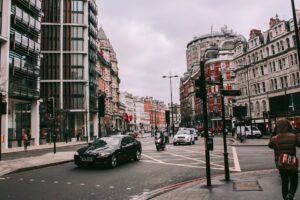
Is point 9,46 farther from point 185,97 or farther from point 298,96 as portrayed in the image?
point 185,97

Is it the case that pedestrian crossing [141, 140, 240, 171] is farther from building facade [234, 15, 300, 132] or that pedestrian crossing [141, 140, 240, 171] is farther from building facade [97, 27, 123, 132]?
building facade [97, 27, 123, 132]

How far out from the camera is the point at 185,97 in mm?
141125

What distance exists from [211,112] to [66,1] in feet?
171

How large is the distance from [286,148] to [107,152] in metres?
9.29

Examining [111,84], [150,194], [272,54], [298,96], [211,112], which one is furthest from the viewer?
[111,84]

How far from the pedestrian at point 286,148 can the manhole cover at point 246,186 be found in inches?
85.5

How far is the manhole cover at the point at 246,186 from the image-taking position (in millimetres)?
8098

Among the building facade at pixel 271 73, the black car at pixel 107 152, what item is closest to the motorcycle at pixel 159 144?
the black car at pixel 107 152

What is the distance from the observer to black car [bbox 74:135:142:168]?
13696 millimetres

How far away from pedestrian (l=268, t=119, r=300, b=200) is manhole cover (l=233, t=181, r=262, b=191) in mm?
2172

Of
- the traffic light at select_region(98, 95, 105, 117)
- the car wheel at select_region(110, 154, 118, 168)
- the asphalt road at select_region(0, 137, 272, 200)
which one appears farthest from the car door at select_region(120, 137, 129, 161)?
the asphalt road at select_region(0, 137, 272, 200)

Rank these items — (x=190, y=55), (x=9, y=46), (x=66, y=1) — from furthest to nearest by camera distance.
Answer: (x=190, y=55) < (x=66, y=1) < (x=9, y=46)

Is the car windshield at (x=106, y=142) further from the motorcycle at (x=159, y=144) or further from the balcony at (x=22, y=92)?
the balcony at (x=22, y=92)

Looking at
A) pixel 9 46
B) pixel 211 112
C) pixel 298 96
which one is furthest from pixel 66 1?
pixel 211 112
